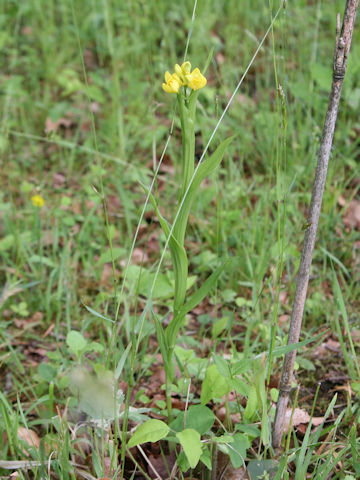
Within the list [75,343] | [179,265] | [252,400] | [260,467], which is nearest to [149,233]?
[75,343]

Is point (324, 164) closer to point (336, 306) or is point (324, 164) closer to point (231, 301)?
point (336, 306)

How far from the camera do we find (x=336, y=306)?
5.16ft

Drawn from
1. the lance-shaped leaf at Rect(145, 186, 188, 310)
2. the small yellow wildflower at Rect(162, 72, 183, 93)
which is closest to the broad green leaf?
the lance-shaped leaf at Rect(145, 186, 188, 310)

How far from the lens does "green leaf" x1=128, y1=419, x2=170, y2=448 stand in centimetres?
100

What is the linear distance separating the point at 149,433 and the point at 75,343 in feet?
1.23

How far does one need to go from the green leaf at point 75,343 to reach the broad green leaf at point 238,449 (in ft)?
1.48

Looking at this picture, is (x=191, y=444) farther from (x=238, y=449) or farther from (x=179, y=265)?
(x=179, y=265)

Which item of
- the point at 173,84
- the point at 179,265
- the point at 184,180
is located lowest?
the point at 179,265

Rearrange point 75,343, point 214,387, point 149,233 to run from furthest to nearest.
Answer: point 149,233 < point 75,343 < point 214,387

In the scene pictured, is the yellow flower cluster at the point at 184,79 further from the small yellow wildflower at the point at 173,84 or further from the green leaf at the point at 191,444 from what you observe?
the green leaf at the point at 191,444

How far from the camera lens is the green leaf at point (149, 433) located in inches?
39.5

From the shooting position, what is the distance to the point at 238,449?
1062 mm

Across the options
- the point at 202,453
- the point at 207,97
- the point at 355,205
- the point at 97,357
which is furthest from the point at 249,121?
the point at 202,453

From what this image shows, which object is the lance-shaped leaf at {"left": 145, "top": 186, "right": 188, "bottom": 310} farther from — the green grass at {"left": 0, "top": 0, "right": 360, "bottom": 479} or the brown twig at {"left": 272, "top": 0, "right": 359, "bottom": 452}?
the brown twig at {"left": 272, "top": 0, "right": 359, "bottom": 452}
